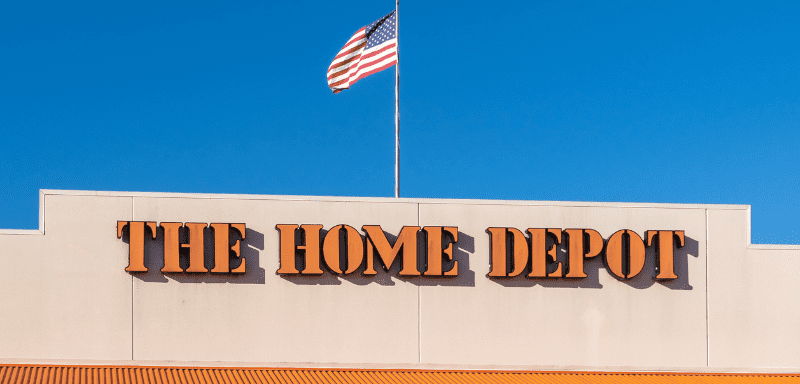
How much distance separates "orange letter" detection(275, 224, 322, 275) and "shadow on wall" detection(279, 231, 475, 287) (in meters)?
0.18

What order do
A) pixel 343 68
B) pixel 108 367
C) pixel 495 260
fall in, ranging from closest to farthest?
pixel 108 367, pixel 495 260, pixel 343 68

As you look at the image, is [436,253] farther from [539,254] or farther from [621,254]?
[621,254]

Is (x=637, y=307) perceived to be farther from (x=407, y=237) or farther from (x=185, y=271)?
(x=185, y=271)

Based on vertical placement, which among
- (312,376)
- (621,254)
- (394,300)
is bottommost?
(312,376)

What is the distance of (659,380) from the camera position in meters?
26.0

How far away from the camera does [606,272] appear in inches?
1056

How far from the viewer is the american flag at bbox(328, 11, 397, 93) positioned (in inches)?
1159

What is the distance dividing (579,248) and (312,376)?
23.4 ft

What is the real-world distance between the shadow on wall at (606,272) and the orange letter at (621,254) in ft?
0.71

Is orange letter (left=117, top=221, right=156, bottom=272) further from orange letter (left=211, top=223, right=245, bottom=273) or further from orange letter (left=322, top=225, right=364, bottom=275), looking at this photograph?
orange letter (left=322, top=225, right=364, bottom=275)

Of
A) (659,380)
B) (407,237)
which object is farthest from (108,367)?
(659,380)

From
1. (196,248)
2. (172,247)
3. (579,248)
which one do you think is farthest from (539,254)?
(172,247)

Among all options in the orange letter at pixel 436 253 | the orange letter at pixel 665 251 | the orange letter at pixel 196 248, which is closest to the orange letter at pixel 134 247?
the orange letter at pixel 196 248

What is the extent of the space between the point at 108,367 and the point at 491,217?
31.3 ft
